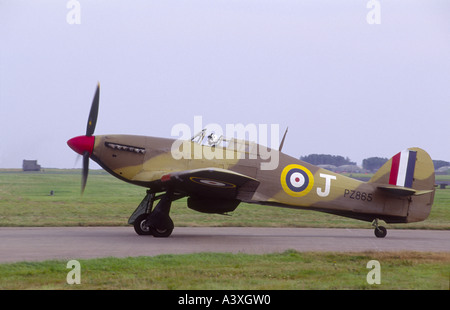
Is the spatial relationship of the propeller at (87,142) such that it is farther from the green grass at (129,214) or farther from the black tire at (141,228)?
the green grass at (129,214)

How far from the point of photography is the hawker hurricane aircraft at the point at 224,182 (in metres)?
15.1

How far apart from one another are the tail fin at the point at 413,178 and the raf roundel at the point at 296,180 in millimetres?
2329

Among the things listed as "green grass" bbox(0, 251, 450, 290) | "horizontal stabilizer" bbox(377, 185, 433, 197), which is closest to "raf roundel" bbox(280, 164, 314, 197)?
"horizontal stabilizer" bbox(377, 185, 433, 197)

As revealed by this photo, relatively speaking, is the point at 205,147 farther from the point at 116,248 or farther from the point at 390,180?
the point at 390,180

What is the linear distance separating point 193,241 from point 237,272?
4.96m

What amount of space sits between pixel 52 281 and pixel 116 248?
3.96 meters

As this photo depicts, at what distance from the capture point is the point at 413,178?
685 inches

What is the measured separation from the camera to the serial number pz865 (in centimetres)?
1664

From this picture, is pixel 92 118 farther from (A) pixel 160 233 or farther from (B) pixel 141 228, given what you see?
(A) pixel 160 233

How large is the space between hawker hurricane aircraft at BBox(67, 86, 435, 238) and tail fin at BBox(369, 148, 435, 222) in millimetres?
30

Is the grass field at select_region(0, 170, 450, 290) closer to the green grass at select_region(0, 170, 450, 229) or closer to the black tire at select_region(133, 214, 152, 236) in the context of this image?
the black tire at select_region(133, 214, 152, 236)

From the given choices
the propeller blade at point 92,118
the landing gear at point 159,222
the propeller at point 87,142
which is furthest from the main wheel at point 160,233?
the propeller blade at point 92,118

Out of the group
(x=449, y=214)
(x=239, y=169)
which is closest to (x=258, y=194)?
(x=239, y=169)

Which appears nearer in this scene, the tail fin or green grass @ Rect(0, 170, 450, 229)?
the tail fin
